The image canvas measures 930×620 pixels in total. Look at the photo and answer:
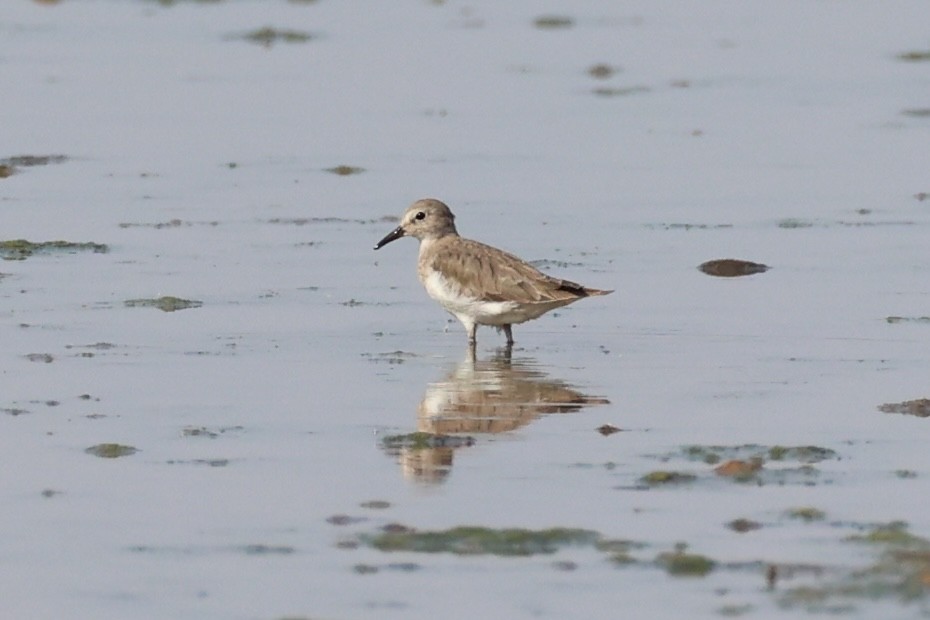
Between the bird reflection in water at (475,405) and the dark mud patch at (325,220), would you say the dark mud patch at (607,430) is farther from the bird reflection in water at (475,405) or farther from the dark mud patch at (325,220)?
the dark mud patch at (325,220)

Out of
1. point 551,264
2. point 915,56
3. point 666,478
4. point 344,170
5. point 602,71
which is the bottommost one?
point 666,478

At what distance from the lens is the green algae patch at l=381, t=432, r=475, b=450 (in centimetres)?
1036

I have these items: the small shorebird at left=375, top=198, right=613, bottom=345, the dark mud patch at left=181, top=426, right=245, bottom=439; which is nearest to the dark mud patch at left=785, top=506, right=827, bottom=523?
the dark mud patch at left=181, top=426, right=245, bottom=439

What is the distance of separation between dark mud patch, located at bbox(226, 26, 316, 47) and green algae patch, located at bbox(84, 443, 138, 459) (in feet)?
61.5

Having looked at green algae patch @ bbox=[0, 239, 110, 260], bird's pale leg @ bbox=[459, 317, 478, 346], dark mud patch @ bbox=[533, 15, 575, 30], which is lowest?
bird's pale leg @ bbox=[459, 317, 478, 346]

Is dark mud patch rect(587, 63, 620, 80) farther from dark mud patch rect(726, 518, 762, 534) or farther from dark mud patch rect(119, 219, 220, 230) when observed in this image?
dark mud patch rect(726, 518, 762, 534)

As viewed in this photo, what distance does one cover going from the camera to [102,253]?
1589cm

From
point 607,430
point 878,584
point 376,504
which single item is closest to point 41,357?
point 607,430

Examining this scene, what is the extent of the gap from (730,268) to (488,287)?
2.54 meters

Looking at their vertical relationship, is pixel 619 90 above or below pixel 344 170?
above

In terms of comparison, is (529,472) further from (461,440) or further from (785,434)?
(785,434)

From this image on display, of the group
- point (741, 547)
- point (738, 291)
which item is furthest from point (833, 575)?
point (738, 291)

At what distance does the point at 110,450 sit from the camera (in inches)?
401

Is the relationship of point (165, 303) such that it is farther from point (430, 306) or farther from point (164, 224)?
point (164, 224)
